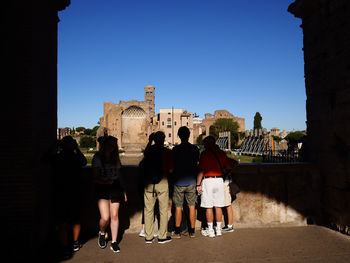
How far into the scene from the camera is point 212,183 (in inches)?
165

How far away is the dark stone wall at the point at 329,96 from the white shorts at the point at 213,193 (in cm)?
198

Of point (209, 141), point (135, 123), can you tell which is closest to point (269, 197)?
point (209, 141)

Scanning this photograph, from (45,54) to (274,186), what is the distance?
434 centimetres

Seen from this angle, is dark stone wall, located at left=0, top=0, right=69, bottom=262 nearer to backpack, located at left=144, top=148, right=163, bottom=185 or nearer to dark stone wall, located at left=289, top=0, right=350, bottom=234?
backpack, located at left=144, top=148, right=163, bottom=185

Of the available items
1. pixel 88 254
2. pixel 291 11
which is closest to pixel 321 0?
pixel 291 11

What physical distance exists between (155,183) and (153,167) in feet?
0.79

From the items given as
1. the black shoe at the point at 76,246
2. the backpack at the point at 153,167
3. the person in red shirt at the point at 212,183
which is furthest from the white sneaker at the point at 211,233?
the black shoe at the point at 76,246

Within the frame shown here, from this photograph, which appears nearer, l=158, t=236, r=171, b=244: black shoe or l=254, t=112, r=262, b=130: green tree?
l=158, t=236, r=171, b=244: black shoe

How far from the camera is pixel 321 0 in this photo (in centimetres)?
465

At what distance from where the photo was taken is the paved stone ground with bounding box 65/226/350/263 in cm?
345

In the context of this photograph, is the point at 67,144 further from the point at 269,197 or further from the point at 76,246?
the point at 269,197

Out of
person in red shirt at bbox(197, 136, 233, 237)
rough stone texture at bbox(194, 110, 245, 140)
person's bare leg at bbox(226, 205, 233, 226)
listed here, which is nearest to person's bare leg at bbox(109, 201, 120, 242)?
person in red shirt at bbox(197, 136, 233, 237)

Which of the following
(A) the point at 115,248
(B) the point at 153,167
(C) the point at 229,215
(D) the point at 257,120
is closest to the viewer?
(A) the point at 115,248

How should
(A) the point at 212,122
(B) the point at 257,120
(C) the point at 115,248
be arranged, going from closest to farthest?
(C) the point at 115,248 < (B) the point at 257,120 < (A) the point at 212,122
